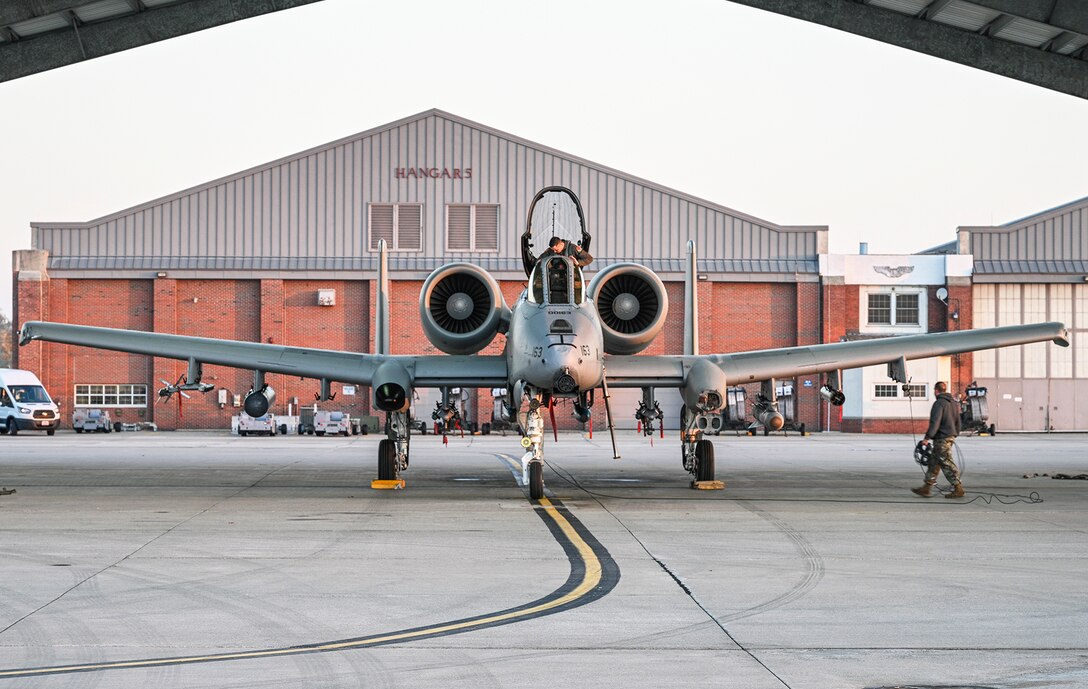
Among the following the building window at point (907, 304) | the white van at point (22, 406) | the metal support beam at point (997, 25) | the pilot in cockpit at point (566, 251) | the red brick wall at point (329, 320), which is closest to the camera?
the pilot in cockpit at point (566, 251)

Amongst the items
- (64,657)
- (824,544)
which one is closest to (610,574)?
(824,544)

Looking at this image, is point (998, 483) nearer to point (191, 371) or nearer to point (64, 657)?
point (191, 371)

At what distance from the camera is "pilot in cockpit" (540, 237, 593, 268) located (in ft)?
59.1

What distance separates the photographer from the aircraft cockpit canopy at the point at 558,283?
57.5 ft

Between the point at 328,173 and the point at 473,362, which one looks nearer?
the point at 473,362

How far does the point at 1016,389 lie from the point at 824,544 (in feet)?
155

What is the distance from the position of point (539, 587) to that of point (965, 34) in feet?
54.4

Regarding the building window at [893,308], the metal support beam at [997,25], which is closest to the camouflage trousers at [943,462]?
the metal support beam at [997,25]

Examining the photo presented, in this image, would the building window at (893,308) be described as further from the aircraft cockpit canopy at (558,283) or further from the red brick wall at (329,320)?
the aircraft cockpit canopy at (558,283)

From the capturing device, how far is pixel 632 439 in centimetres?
Result: 4559

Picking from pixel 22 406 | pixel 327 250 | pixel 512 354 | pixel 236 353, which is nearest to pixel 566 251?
pixel 512 354

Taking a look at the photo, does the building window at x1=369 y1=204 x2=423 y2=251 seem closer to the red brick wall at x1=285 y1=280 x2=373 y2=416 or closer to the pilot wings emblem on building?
the red brick wall at x1=285 y1=280 x2=373 y2=416

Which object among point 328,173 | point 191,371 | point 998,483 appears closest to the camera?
point 191,371

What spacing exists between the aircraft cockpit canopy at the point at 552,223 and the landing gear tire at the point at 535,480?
10.1ft
